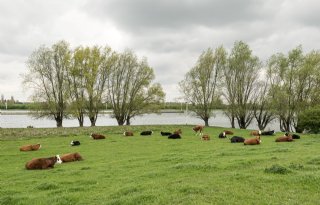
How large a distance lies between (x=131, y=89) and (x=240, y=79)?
1702 centimetres

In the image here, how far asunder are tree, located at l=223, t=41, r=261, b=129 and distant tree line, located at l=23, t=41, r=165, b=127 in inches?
418

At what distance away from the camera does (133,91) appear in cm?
5109

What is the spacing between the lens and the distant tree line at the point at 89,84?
48.5 metres

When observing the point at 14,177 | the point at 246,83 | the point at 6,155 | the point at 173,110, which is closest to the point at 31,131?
the point at 6,155

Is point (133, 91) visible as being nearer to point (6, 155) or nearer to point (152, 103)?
point (152, 103)

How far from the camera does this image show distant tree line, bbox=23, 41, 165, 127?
1909 inches

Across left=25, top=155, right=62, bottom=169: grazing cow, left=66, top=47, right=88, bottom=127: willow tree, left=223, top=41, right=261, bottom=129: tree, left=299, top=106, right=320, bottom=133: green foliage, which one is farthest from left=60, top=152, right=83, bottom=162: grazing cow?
left=223, top=41, right=261, bottom=129: tree

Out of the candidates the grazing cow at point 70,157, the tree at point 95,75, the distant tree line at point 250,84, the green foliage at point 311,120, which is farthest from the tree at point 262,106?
the grazing cow at point 70,157

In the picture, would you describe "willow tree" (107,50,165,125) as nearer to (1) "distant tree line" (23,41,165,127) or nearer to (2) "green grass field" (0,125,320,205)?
(1) "distant tree line" (23,41,165,127)

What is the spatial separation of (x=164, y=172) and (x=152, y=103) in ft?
128

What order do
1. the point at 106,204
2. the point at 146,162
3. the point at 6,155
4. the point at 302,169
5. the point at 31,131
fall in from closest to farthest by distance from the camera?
1. the point at 106,204
2. the point at 302,169
3. the point at 146,162
4. the point at 6,155
5. the point at 31,131

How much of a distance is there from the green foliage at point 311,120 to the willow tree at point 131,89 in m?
20.7

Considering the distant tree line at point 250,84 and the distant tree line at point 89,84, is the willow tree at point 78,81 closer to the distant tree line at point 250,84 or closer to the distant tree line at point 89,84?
A: the distant tree line at point 89,84

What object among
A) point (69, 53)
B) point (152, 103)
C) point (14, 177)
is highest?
point (69, 53)
